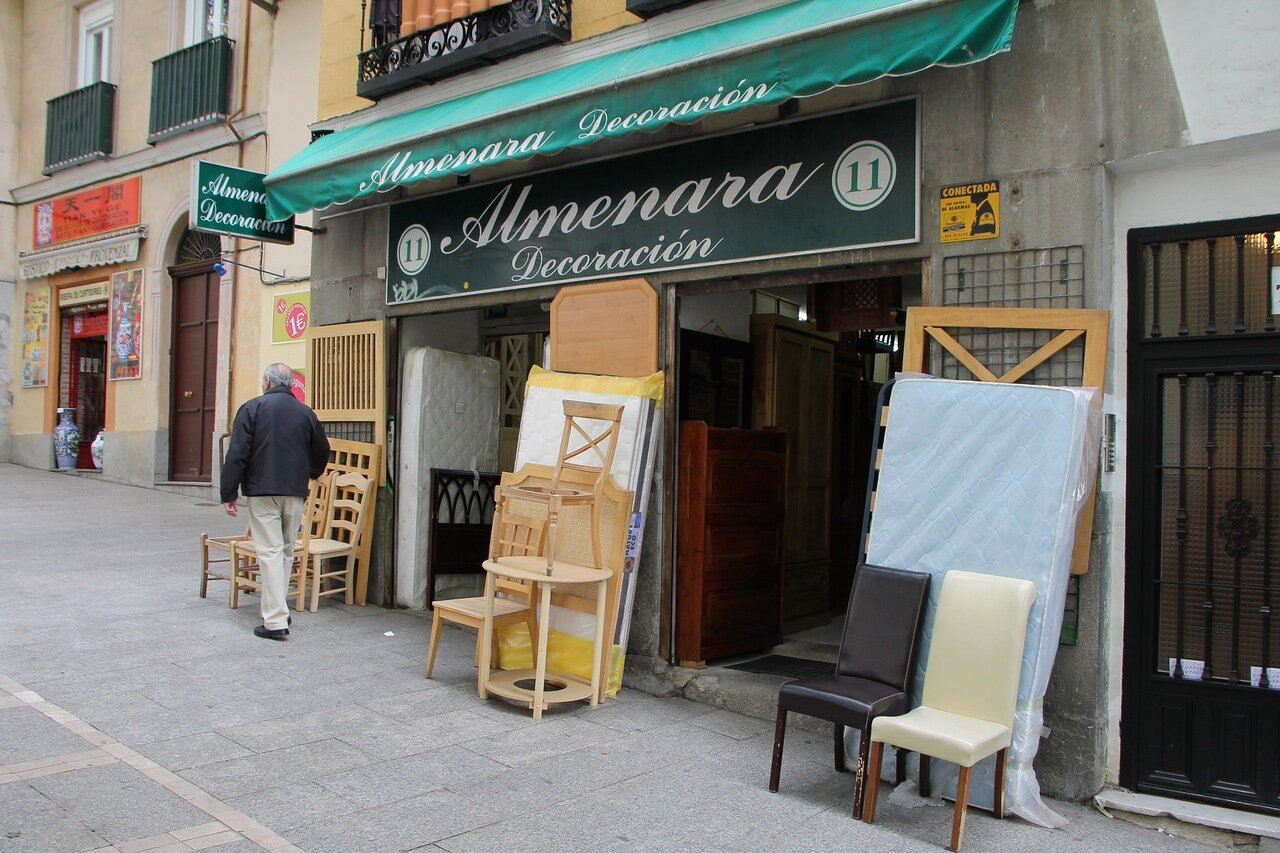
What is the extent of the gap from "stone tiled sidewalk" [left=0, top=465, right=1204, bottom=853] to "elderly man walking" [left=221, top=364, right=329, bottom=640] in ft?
1.06

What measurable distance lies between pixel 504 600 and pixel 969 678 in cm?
276

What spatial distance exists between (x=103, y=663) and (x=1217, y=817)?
5.75 metres

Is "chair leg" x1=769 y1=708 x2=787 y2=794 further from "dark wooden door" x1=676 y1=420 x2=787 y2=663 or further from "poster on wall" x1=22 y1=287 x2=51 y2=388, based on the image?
"poster on wall" x1=22 y1=287 x2=51 y2=388

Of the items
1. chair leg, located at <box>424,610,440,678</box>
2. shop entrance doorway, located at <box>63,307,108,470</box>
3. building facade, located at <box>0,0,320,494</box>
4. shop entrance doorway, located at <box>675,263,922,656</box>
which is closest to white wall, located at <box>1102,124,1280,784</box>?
shop entrance doorway, located at <box>675,263,922,656</box>

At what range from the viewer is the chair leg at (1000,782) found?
397 centimetres

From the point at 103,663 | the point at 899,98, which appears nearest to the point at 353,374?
the point at 103,663

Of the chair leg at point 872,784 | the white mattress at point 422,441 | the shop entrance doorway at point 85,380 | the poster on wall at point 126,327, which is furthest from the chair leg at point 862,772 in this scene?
the shop entrance doorway at point 85,380

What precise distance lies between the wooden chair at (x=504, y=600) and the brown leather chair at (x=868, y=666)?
1802 millimetres

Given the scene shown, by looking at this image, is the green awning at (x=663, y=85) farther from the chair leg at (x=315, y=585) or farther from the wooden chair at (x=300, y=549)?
the chair leg at (x=315, y=585)

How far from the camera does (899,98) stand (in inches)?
199

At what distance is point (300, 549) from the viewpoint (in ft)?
23.9

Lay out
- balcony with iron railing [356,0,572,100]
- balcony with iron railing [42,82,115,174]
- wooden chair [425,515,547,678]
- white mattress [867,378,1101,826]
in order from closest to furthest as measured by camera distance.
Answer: white mattress [867,378,1101,826] < wooden chair [425,515,547,678] < balcony with iron railing [356,0,572,100] < balcony with iron railing [42,82,115,174]

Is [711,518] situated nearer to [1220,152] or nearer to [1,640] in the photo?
[1220,152]

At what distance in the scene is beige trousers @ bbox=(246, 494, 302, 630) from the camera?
257 inches
